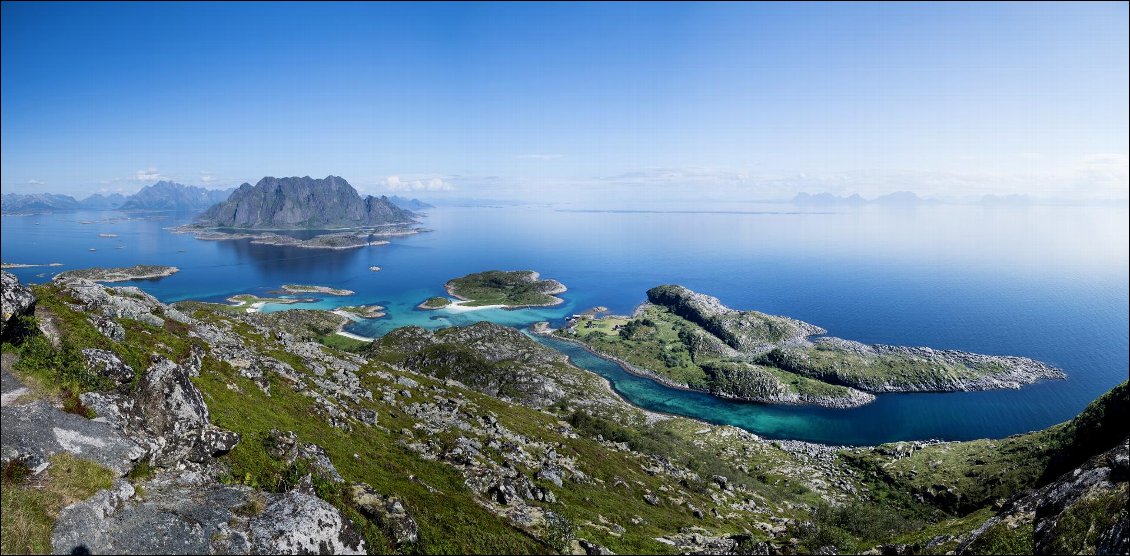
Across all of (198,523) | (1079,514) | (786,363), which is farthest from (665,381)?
(198,523)

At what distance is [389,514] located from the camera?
25109 mm

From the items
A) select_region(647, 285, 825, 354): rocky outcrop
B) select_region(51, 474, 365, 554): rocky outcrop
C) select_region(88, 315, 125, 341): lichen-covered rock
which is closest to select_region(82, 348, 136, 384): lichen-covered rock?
select_region(51, 474, 365, 554): rocky outcrop

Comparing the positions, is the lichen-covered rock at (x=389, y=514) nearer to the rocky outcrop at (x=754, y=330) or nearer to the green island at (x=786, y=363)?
the green island at (x=786, y=363)

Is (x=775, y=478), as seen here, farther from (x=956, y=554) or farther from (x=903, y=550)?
(x=956, y=554)

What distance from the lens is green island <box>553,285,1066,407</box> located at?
13912 centimetres

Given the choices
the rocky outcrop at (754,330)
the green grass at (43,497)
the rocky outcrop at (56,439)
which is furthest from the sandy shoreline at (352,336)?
the green grass at (43,497)

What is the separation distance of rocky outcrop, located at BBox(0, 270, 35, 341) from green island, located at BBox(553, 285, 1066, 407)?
144358mm

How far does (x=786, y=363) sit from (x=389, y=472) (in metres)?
150

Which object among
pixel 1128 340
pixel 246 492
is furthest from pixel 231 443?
pixel 1128 340

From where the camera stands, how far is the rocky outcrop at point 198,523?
1611 centimetres

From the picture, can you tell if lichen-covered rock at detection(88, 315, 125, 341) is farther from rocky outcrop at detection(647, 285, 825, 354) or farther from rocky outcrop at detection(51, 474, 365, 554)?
rocky outcrop at detection(647, 285, 825, 354)

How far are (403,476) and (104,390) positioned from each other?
19.0m

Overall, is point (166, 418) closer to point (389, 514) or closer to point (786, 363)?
point (389, 514)

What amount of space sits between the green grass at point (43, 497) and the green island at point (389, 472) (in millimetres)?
61
